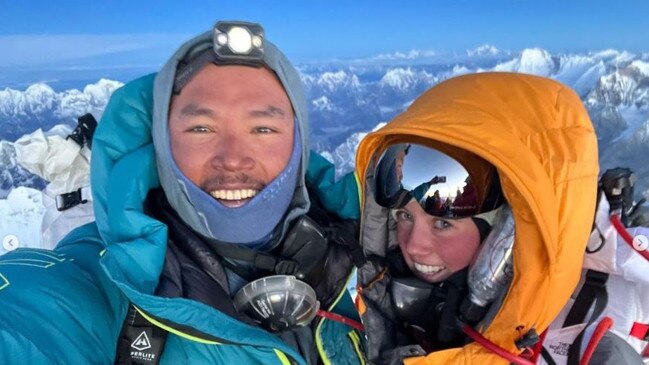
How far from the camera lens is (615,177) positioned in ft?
4.69

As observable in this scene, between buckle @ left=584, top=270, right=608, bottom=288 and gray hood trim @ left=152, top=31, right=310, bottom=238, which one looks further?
buckle @ left=584, top=270, right=608, bottom=288

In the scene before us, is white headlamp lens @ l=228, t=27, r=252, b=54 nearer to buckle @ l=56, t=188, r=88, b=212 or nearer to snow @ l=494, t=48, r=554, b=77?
buckle @ l=56, t=188, r=88, b=212

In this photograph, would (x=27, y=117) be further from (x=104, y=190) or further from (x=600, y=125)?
(x=600, y=125)

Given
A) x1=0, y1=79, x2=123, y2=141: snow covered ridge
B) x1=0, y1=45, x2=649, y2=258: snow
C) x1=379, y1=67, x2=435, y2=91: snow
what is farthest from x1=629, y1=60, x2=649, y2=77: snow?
x1=0, y1=79, x2=123, y2=141: snow covered ridge

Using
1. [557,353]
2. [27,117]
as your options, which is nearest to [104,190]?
[557,353]

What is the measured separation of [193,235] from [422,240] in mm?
607

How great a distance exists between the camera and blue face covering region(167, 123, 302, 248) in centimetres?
119

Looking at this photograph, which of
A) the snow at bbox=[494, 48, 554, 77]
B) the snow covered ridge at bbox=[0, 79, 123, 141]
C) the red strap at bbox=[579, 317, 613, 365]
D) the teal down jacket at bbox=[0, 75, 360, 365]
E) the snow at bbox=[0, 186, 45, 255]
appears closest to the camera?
the teal down jacket at bbox=[0, 75, 360, 365]

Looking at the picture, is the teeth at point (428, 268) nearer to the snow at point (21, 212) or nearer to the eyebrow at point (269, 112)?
the eyebrow at point (269, 112)

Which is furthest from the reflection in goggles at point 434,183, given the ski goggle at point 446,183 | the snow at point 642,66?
the snow at point 642,66

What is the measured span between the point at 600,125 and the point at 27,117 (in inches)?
311

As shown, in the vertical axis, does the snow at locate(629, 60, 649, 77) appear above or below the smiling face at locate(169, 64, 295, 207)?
below

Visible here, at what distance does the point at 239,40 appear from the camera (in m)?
1.25

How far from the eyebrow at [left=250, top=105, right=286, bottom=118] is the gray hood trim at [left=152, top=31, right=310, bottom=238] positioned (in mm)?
66
